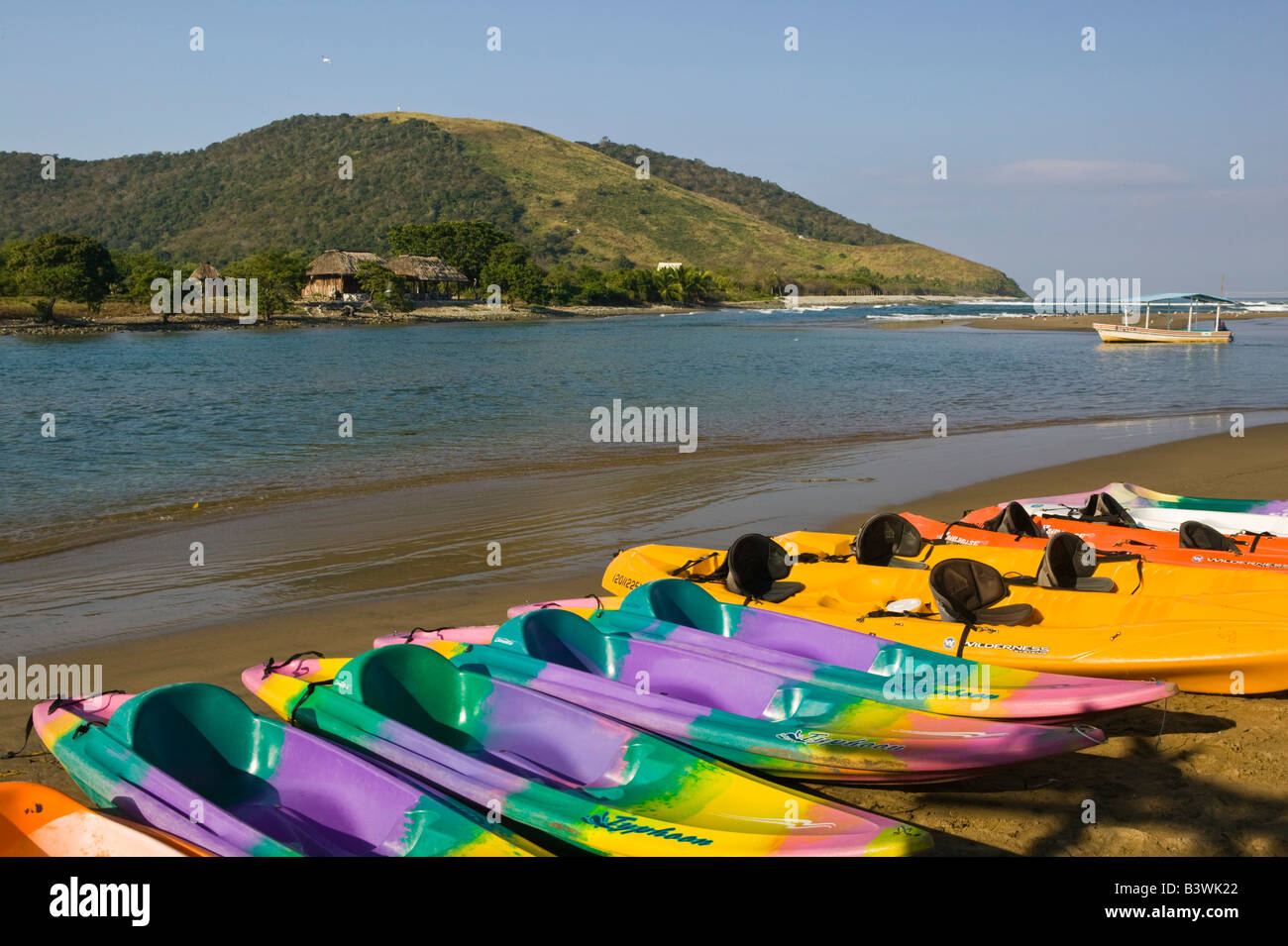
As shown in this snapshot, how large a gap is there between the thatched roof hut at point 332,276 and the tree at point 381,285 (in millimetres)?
632

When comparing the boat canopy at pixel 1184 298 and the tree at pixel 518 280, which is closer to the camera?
the boat canopy at pixel 1184 298

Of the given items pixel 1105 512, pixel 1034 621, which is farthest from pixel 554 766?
pixel 1105 512

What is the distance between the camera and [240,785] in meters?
4.32

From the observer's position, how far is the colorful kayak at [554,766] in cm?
339

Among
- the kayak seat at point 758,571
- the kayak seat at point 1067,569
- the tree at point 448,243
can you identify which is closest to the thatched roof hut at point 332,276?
the tree at point 448,243

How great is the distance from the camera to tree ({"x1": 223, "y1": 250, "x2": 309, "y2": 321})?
66625mm

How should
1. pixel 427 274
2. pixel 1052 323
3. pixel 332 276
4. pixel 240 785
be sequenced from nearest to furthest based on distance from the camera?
1. pixel 240 785
2. pixel 1052 323
3. pixel 332 276
4. pixel 427 274

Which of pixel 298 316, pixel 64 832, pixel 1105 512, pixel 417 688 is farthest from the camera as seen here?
pixel 298 316

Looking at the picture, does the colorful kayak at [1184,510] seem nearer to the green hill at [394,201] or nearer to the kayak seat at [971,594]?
the kayak seat at [971,594]

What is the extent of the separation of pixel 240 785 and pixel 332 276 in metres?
77.0

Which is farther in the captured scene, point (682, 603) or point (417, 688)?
point (682, 603)

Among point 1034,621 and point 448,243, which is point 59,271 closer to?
point 448,243

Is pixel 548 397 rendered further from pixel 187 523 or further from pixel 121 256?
pixel 121 256
